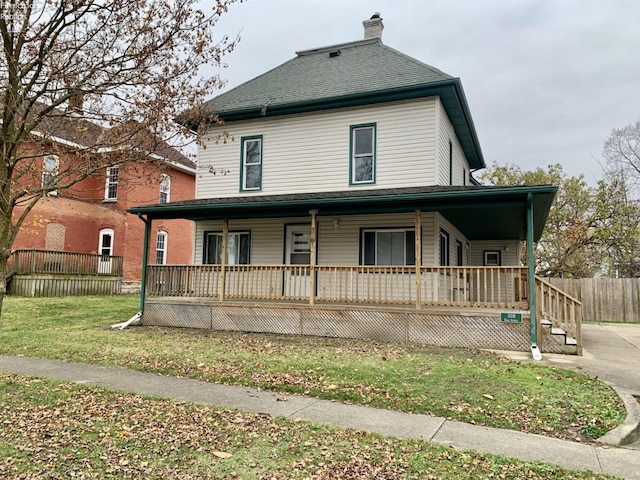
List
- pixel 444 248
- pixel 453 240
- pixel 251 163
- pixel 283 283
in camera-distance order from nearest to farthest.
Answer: pixel 283 283
pixel 444 248
pixel 251 163
pixel 453 240

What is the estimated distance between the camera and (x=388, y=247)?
498 inches

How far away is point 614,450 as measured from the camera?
14.8 ft

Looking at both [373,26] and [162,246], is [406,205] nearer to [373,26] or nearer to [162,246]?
[373,26]

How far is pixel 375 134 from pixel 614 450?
997 centimetres

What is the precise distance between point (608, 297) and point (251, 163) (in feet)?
49.1

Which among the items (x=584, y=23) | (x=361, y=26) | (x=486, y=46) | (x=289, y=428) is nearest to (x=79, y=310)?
(x=289, y=428)

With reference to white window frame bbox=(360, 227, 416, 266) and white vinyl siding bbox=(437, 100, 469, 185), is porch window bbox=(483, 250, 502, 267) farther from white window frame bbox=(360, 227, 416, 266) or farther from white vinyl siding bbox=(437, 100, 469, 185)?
white window frame bbox=(360, 227, 416, 266)

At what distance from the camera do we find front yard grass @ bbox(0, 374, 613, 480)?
3.80 m

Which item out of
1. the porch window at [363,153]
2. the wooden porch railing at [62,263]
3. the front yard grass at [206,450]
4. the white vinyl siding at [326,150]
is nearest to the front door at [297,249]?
the white vinyl siding at [326,150]

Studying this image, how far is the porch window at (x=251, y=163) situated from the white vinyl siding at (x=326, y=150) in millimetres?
162

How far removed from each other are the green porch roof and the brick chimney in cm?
67

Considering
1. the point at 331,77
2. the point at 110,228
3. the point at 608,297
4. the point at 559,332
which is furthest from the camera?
the point at 110,228

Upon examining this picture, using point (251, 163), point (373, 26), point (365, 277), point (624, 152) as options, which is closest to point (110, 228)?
point (251, 163)

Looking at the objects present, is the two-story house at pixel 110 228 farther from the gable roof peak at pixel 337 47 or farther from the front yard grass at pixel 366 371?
the front yard grass at pixel 366 371
